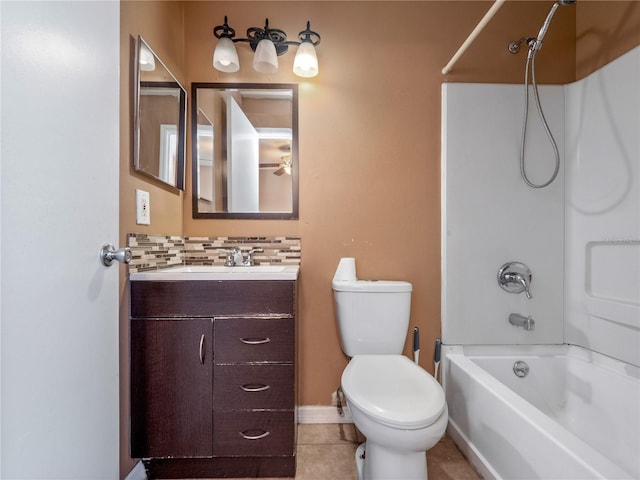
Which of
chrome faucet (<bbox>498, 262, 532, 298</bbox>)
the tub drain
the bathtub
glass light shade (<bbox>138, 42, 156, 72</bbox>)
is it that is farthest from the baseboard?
chrome faucet (<bbox>498, 262, 532, 298</bbox>)

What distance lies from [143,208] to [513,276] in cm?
181

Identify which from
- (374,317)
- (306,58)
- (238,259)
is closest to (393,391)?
(374,317)

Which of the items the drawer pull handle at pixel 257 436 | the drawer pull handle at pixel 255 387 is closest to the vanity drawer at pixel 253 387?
the drawer pull handle at pixel 255 387

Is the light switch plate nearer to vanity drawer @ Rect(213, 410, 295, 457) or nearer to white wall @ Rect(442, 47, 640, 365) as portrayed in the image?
vanity drawer @ Rect(213, 410, 295, 457)

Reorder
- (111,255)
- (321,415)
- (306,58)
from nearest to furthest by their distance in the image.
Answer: (111,255)
(306,58)
(321,415)

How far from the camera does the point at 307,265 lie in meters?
1.66

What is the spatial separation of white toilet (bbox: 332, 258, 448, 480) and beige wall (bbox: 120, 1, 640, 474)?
197mm

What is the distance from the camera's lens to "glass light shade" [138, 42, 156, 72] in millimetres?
1224

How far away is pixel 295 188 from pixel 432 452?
147 cm

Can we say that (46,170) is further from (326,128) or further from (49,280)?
(326,128)

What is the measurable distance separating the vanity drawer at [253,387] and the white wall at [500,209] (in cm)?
92

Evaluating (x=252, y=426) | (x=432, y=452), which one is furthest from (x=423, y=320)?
(x=252, y=426)

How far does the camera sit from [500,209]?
160 centimetres

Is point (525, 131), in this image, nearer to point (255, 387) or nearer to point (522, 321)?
point (522, 321)
